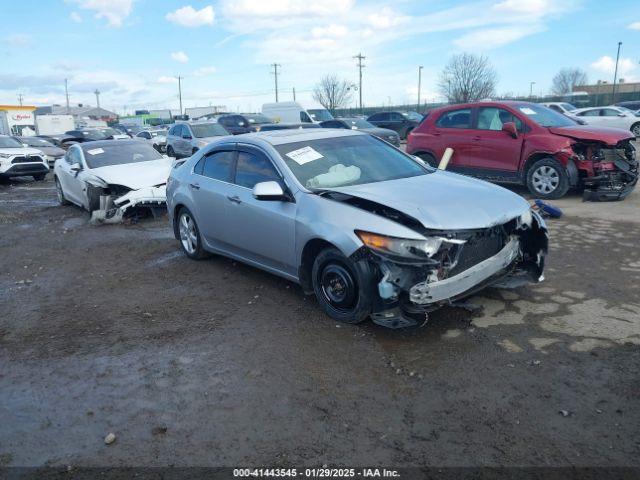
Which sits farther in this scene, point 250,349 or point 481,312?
point 481,312

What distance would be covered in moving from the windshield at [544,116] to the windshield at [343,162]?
4845 mm

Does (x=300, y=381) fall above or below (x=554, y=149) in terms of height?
below

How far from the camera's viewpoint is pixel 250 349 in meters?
4.23

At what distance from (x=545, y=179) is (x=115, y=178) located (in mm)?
7886

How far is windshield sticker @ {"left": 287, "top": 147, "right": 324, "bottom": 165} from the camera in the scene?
522cm

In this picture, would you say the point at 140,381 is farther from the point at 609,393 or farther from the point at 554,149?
the point at 554,149

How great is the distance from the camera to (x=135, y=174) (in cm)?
1011

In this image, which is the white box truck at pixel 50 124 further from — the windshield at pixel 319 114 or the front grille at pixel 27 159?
the front grille at pixel 27 159

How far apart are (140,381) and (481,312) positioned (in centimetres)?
290

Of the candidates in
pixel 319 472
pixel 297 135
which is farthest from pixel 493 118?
pixel 319 472

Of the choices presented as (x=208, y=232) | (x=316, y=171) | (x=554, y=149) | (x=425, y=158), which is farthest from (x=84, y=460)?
(x=425, y=158)

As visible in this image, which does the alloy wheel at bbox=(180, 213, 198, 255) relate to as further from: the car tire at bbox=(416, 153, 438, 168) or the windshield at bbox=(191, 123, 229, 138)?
the windshield at bbox=(191, 123, 229, 138)

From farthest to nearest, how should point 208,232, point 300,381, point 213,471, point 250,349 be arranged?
1. point 208,232
2. point 250,349
3. point 300,381
4. point 213,471

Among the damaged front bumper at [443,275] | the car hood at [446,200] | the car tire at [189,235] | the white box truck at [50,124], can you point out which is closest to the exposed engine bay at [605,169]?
the car hood at [446,200]
